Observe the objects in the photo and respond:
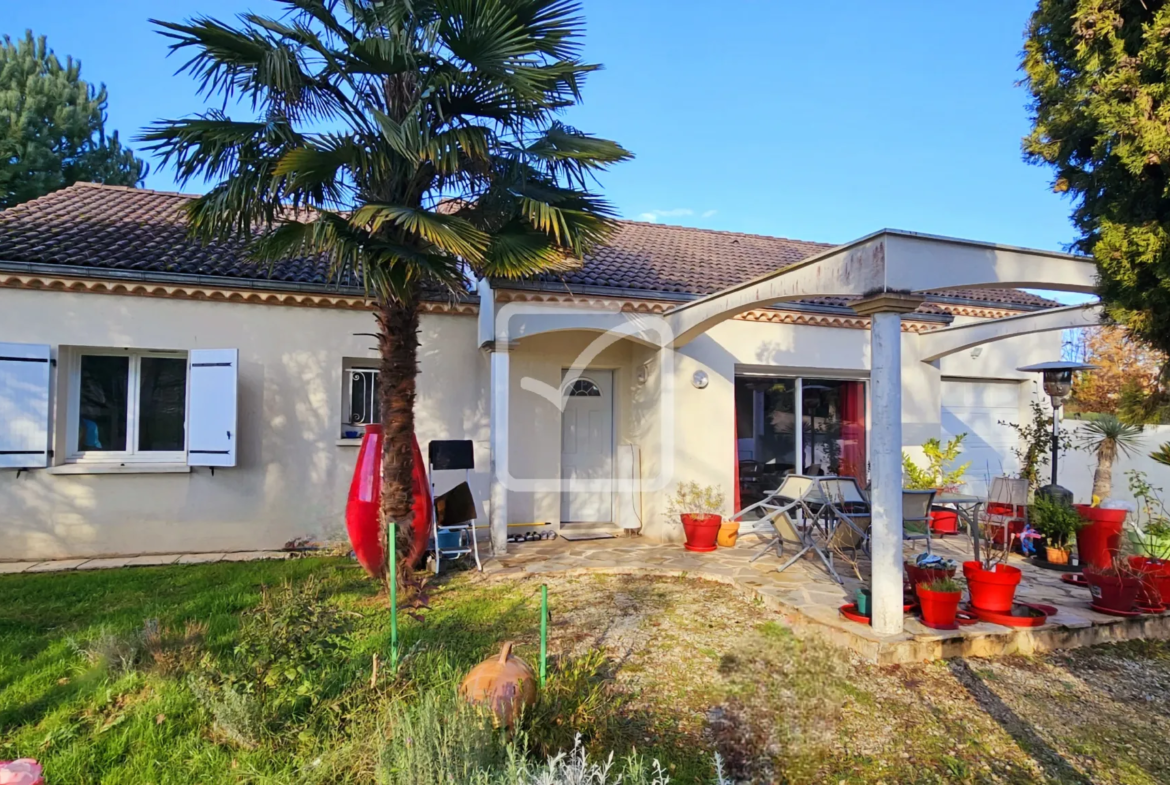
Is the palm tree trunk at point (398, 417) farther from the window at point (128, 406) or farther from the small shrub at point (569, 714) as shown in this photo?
the window at point (128, 406)

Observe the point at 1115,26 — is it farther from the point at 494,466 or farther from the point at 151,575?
the point at 151,575

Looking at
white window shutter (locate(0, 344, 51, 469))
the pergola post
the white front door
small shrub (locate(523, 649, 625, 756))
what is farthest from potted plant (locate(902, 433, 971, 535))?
white window shutter (locate(0, 344, 51, 469))

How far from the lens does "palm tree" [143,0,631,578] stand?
17.9 ft

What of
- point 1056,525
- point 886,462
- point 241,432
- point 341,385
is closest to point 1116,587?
point 1056,525

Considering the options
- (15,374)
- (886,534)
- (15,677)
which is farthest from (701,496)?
(15,374)

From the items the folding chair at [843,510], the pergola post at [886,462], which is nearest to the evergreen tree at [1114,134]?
the pergola post at [886,462]

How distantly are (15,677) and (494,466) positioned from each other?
4.53 metres

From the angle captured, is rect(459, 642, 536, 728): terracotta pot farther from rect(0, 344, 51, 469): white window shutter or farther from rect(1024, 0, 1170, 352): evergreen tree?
rect(0, 344, 51, 469): white window shutter

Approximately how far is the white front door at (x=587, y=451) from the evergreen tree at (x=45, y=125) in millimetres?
18253

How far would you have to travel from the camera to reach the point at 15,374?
24.7ft

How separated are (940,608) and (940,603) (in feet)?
0.12

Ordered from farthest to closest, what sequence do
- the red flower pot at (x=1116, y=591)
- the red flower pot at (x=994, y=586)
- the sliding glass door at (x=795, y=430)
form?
the sliding glass door at (x=795, y=430), the red flower pot at (x=1116, y=591), the red flower pot at (x=994, y=586)

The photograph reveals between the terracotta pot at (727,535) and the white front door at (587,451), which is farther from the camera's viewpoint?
the white front door at (587,451)

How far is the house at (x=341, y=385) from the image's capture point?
25.5ft
